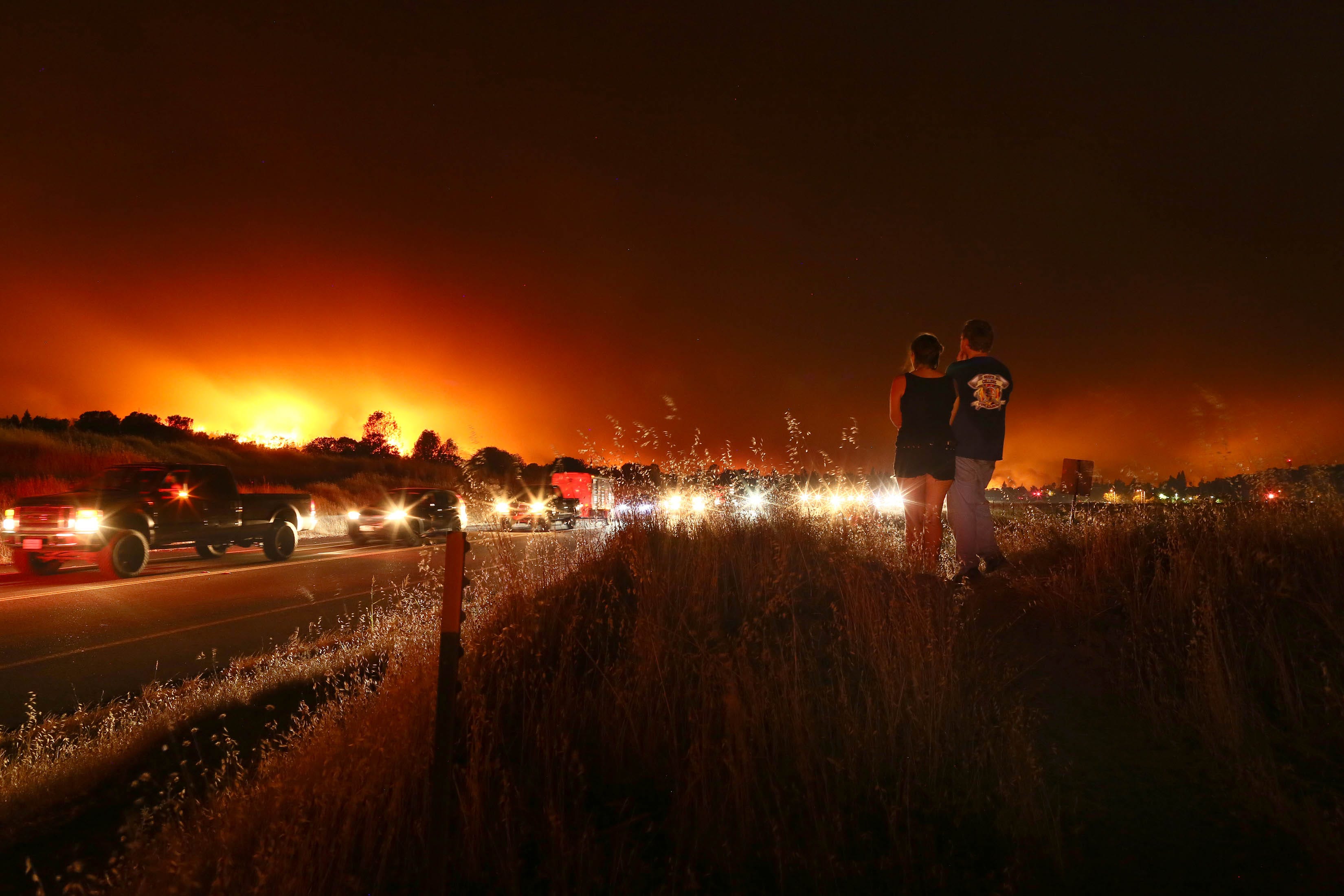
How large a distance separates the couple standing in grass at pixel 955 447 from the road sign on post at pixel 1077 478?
15.3 ft

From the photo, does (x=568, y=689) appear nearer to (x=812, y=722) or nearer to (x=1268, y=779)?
(x=812, y=722)

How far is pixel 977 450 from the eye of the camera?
5879mm

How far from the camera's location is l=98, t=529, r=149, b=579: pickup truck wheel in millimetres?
12508

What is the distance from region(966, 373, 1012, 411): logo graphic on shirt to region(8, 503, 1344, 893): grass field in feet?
4.78

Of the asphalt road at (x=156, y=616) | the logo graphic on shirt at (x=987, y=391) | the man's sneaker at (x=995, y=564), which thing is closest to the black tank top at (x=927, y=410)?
the logo graphic on shirt at (x=987, y=391)

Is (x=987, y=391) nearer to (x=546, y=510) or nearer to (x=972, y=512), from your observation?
(x=972, y=512)

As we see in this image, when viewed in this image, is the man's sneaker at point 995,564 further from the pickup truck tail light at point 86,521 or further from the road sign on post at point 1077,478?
the pickup truck tail light at point 86,521

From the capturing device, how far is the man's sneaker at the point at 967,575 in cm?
521

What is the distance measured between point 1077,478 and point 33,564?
16.9 metres

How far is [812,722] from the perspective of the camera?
3.29 metres

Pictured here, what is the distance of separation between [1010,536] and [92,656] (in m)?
9.23

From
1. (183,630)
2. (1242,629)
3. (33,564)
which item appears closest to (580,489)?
(33,564)

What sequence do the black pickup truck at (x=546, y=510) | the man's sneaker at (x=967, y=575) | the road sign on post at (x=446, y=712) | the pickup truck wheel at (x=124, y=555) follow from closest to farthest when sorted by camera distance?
the road sign on post at (x=446, y=712), the man's sneaker at (x=967, y=575), the pickup truck wheel at (x=124, y=555), the black pickup truck at (x=546, y=510)

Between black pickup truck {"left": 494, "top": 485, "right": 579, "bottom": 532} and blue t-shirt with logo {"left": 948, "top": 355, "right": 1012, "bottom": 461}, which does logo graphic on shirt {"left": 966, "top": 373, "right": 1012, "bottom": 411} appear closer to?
blue t-shirt with logo {"left": 948, "top": 355, "right": 1012, "bottom": 461}
